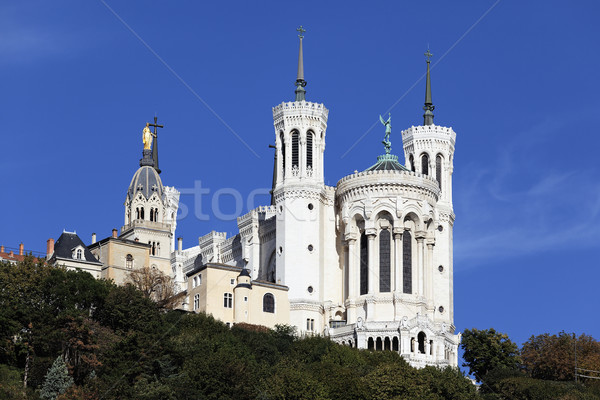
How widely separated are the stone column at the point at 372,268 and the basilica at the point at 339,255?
108 mm

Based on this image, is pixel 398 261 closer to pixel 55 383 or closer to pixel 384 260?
pixel 384 260

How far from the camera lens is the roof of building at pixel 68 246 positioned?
113 metres

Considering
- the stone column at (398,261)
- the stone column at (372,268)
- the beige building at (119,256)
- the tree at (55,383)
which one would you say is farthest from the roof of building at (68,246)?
the stone column at (398,261)

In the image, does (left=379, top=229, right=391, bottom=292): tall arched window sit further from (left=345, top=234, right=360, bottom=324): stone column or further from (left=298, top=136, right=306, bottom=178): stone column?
(left=298, top=136, right=306, bottom=178): stone column

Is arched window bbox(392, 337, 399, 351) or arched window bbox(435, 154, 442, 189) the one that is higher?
arched window bbox(435, 154, 442, 189)

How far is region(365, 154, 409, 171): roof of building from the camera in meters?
126

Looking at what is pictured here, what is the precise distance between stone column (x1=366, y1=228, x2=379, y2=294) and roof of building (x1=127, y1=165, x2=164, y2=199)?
95.8ft

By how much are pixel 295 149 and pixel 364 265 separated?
13.6 metres

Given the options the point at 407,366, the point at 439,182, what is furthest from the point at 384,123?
the point at 407,366

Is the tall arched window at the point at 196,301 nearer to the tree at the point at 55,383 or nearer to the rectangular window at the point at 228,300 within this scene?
the rectangular window at the point at 228,300

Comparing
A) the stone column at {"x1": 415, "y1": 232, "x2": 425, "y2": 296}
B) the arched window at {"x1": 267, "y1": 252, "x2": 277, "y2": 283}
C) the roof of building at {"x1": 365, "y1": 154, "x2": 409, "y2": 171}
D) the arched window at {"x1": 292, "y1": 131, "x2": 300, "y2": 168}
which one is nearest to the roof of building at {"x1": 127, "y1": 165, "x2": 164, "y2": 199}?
the arched window at {"x1": 267, "y1": 252, "x2": 277, "y2": 283}

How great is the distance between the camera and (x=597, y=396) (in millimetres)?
Result: 101375

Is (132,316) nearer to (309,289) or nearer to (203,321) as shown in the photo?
(203,321)

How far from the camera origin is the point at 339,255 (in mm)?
126750
